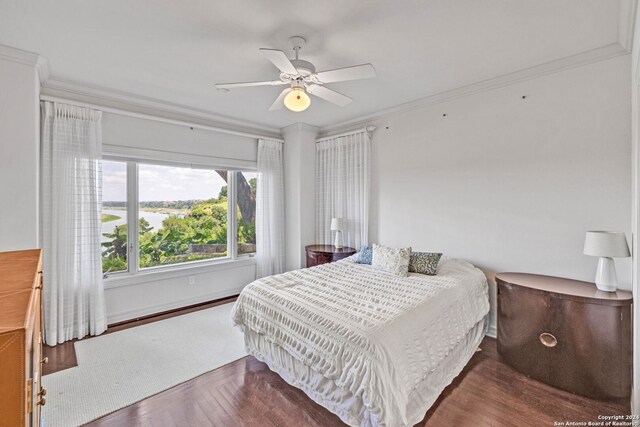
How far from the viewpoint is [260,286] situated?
2.54 meters

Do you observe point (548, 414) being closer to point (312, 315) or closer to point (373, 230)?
point (312, 315)

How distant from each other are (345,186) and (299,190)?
0.74m

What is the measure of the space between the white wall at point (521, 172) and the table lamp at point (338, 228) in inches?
28.6

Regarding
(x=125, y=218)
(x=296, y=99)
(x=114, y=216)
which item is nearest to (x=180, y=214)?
(x=125, y=218)

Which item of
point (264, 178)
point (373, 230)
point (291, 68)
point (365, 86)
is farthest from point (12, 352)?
point (264, 178)

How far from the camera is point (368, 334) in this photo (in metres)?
1.71

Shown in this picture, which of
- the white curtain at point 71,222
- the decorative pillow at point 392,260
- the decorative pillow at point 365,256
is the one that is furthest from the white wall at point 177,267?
the decorative pillow at point 392,260

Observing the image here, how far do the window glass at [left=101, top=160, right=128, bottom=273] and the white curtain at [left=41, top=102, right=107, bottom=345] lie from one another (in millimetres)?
271

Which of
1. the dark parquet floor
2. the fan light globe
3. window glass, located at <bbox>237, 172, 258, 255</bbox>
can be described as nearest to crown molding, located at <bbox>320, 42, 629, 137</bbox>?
the fan light globe

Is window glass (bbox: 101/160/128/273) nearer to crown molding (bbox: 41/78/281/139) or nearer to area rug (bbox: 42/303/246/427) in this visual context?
crown molding (bbox: 41/78/281/139)

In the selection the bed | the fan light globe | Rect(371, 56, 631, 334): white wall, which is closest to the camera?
the bed

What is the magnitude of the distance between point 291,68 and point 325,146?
257 cm

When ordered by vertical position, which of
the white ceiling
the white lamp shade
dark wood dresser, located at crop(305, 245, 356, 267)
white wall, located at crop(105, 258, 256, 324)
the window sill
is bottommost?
white wall, located at crop(105, 258, 256, 324)

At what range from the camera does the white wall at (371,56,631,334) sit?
240cm
